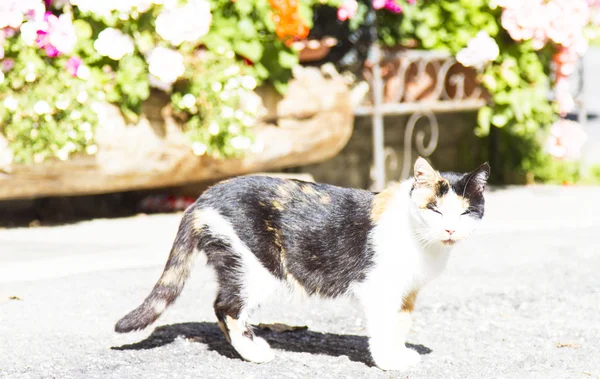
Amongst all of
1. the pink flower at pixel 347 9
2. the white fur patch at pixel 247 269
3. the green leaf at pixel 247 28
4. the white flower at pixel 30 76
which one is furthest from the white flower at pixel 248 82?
the white fur patch at pixel 247 269

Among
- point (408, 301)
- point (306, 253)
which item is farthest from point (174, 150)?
point (408, 301)

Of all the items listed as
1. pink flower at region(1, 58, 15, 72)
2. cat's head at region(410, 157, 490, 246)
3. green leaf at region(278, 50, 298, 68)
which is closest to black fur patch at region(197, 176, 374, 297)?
cat's head at region(410, 157, 490, 246)

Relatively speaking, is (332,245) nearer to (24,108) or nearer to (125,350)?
(125,350)

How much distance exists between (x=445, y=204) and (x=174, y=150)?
138 inches

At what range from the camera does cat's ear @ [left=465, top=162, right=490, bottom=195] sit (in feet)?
10.9

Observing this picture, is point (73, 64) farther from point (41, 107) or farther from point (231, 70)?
point (231, 70)

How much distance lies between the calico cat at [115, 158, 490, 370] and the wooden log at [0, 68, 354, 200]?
108 inches

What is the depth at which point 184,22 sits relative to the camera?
6.15 m

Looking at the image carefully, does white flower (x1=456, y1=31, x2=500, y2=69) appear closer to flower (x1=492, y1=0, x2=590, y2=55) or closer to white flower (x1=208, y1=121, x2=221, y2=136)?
flower (x1=492, y1=0, x2=590, y2=55)

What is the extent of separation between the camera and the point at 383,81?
25.8 ft

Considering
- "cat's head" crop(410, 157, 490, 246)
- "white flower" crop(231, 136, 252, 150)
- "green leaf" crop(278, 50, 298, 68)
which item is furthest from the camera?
"green leaf" crop(278, 50, 298, 68)

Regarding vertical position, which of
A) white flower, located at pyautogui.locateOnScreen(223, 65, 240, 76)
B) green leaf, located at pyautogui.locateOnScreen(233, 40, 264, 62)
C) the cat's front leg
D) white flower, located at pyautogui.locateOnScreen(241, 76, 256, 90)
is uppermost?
green leaf, located at pyautogui.locateOnScreen(233, 40, 264, 62)

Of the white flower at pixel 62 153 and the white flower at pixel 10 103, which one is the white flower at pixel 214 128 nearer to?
the white flower at pixel 62 153

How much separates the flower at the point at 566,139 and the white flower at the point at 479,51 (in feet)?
3.32
